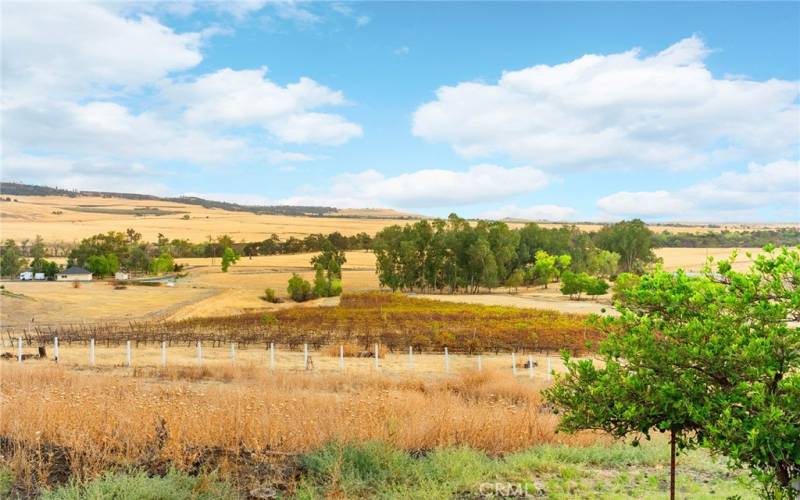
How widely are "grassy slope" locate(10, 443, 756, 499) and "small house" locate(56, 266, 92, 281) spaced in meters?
90.2

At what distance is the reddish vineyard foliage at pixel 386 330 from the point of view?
3434cm

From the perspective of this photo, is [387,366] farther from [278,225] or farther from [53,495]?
[278,225]

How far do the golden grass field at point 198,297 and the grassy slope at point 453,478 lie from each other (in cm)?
1306

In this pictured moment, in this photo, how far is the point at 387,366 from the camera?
26812 mm

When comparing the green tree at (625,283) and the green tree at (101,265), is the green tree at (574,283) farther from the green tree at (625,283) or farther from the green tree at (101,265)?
the green tree at (625,283)

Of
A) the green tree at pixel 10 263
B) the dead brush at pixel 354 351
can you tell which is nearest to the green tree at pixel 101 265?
the green tree at pixel 10 263

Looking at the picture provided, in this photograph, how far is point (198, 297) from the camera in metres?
71.1

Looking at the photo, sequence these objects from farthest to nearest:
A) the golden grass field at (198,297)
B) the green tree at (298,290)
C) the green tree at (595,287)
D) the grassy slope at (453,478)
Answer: the green tree at (595,287)
the green tree at (298,290)
the golden grass field at (198,297)
the grassy slope at (453,478)

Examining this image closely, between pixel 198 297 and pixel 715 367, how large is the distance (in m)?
71.4

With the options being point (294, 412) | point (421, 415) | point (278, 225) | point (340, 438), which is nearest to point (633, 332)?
point (340, 438)

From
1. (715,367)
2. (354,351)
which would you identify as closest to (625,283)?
(715,367)

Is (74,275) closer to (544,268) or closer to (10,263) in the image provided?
(10,263)

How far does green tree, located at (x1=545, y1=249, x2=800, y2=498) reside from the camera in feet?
16.4

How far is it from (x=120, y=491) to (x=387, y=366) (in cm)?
2048
